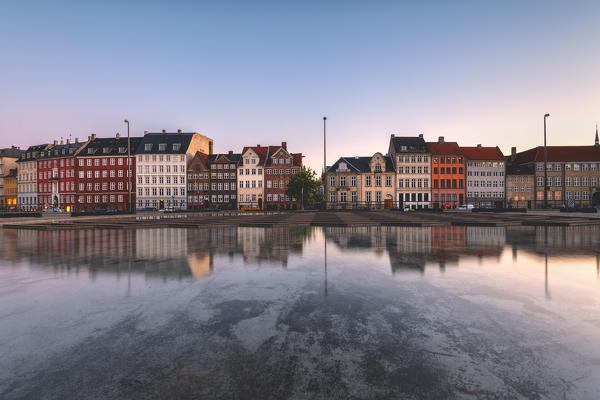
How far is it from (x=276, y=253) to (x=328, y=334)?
20.1ft

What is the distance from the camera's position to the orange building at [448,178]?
205 feet

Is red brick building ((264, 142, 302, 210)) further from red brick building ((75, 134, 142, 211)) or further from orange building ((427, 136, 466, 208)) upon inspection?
red brick building ((75, 134, 142, 211))

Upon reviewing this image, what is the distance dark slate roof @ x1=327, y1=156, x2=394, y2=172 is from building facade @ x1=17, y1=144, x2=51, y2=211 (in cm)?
8222

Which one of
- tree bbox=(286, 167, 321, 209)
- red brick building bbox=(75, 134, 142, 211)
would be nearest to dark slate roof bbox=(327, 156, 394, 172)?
tree bbox=(286, 167, 321, 209)

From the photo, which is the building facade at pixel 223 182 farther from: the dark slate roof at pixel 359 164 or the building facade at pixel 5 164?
the building facade at pixel 5 164

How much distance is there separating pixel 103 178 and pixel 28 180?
29.3 m

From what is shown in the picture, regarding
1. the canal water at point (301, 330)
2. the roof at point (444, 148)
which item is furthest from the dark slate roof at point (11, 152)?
the roof at point (444, 148)

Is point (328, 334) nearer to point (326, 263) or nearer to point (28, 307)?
point (326, 263)

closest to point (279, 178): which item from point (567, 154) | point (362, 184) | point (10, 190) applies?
point (362, 184)

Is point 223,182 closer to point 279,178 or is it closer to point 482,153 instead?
point 279,178

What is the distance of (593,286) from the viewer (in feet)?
19.1

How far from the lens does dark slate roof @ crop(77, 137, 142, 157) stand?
67750 millimetres

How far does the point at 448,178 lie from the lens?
62500 mm

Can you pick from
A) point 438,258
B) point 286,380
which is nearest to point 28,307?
point 286,380
